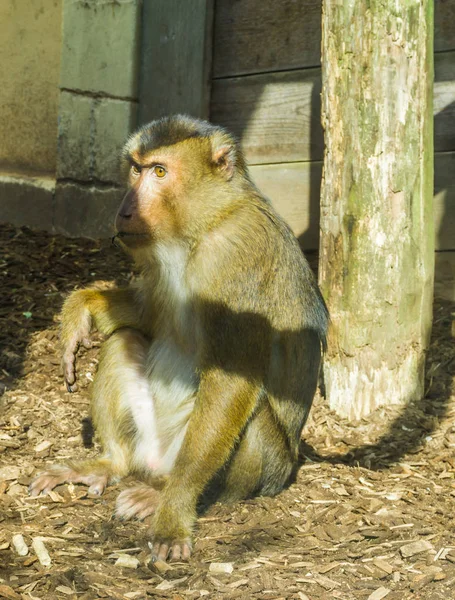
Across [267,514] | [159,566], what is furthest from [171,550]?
[267,514]

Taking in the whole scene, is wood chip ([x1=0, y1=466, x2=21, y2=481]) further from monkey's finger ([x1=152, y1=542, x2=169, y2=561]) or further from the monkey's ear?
the monkey's ear

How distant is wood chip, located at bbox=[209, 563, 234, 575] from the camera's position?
375 cm

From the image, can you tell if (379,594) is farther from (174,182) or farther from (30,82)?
(30,82)

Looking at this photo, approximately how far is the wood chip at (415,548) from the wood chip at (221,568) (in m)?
0.77

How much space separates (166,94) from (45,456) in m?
3.75

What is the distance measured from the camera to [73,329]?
15.8ft

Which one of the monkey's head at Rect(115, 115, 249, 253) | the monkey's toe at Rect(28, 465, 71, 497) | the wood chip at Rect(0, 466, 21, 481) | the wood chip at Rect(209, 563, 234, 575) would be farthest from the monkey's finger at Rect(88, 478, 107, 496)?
the monkey's head at Rect(115, 115, 249, 253)

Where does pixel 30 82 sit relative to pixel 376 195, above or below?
above

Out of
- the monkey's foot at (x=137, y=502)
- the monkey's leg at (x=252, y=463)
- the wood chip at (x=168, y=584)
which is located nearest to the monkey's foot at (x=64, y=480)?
the monkey's foot at (x=137, y=502)

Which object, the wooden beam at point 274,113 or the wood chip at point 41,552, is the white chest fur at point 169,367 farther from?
the wooden beam at point 274,113

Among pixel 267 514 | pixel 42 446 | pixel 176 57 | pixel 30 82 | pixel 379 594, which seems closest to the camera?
pixel 379 594

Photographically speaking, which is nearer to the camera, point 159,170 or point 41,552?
point 41,552

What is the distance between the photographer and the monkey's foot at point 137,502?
14.0 ft

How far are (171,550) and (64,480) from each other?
89 cm
